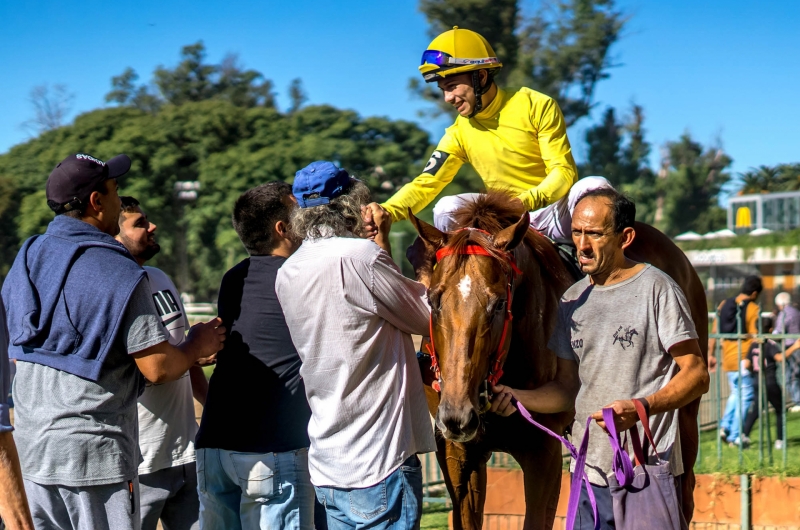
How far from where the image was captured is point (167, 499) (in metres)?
4.40

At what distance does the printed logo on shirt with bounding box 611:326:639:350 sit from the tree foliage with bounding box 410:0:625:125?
39.9m

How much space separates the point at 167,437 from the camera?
4.31 metres

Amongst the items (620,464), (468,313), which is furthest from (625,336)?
(468,313)

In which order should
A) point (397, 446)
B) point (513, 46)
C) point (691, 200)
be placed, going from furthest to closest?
1. point (691, 200)
2. point (513, 46)
3. point (397, 446)

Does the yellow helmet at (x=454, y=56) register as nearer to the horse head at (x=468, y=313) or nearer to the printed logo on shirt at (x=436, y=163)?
the printed logo on shirt at (x=436, y=163)

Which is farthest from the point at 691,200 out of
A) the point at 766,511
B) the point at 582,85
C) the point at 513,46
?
the point at 766,511

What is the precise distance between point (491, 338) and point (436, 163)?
1.89 metres

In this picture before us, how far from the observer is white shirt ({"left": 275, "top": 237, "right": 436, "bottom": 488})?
310 cm

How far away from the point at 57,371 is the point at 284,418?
95cm

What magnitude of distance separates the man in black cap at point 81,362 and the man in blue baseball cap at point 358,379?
1.99ft

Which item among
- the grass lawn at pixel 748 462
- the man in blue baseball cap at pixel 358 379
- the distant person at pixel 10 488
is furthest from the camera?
the grass lawn at pixel 748 462

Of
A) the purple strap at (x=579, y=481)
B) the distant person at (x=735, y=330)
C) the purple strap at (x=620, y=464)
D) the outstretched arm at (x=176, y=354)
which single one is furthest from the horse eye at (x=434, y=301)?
the distant person at (x=735, y=330)

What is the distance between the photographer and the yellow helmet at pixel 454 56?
4.61 metres

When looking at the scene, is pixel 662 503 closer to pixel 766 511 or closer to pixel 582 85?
pixel 766 511
